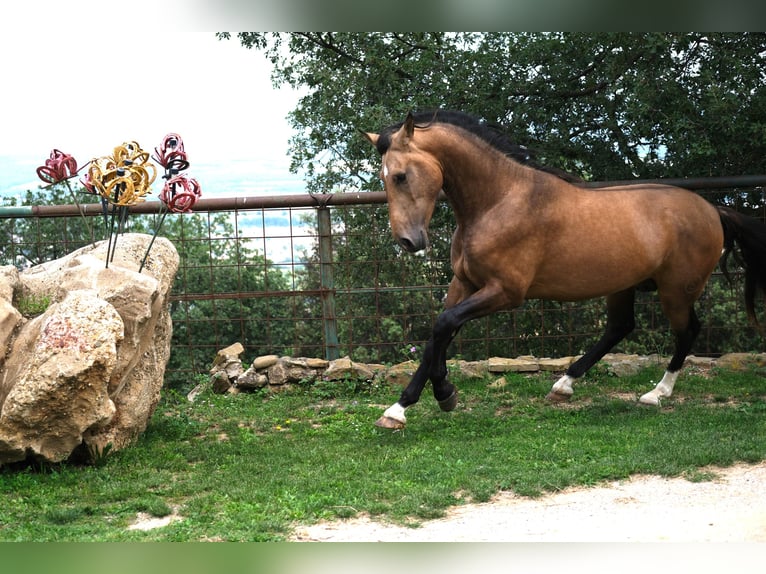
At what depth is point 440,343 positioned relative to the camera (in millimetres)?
6098

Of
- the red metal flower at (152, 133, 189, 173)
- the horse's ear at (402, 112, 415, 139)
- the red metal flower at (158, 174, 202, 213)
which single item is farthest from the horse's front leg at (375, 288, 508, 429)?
the red metal flower at (152, 133, 189, 173)

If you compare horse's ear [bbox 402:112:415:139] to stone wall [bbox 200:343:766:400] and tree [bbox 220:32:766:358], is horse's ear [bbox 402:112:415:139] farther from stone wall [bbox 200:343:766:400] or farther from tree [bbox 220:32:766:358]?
stone wall [bbox 200:343:766:400]

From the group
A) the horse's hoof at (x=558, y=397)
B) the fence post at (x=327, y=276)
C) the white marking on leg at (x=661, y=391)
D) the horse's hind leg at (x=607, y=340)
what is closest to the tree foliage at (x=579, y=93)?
the fence post at (x=327, y=276)

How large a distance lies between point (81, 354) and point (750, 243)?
204 inches

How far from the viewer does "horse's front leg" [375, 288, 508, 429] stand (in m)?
6.07

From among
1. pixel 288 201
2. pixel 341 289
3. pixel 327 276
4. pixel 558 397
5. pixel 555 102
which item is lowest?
pixel 558 397

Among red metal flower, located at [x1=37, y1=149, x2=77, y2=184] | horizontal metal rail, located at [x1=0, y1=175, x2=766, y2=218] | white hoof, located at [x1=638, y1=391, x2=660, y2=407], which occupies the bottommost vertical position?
white hoof, located at [x1=638, y1=391, x2=660, y2=407]

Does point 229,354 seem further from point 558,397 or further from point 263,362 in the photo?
point 558,397

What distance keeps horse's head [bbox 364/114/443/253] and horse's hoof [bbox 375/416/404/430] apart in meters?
1.25

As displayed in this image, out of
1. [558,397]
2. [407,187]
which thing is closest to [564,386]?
[558,397]

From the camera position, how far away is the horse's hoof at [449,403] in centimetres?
645
